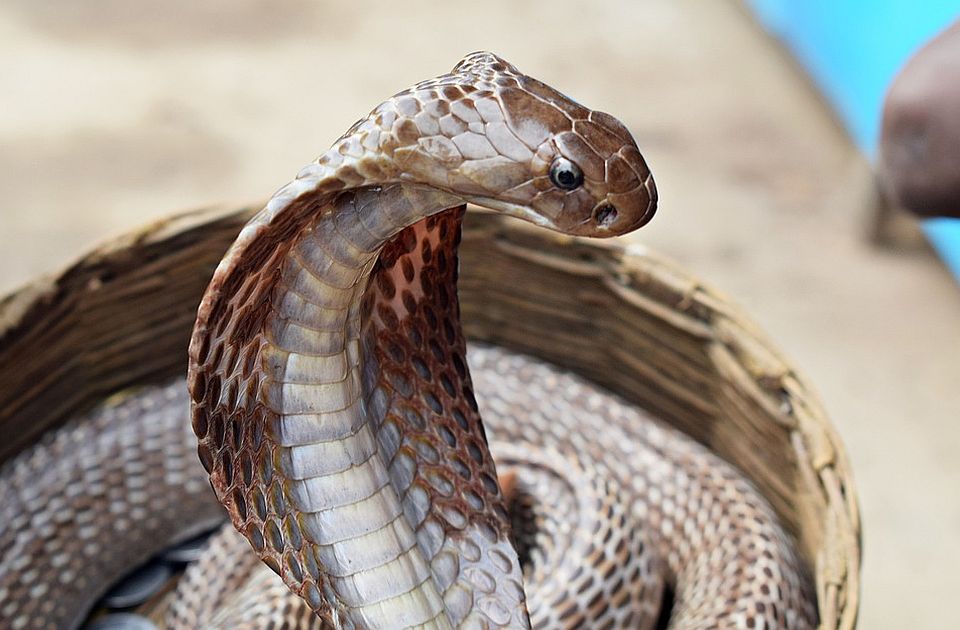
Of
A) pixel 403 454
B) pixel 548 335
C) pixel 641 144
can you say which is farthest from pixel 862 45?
pixel 403 454

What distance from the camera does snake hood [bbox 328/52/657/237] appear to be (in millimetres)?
577

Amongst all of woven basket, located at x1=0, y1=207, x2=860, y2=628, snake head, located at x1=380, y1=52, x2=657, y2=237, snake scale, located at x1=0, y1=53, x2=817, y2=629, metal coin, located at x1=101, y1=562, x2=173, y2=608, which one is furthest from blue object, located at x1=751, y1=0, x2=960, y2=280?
snake head, located at x1=380, y1=52, x2=657, y2=237

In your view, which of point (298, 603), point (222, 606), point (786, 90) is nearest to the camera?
point (298, 603)

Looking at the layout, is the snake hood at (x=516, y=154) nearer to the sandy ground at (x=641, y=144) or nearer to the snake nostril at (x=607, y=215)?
the snake nostril at (x=607, y=215)

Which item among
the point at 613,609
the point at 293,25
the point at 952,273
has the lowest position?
the point at 613,609

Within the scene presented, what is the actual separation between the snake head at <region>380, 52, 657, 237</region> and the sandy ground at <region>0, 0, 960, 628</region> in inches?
57.0

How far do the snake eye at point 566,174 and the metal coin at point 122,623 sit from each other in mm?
943

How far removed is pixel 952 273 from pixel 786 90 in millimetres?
832

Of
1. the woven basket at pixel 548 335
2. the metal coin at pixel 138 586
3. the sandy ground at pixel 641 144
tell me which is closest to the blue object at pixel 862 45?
the sandy ground at pixel 641 144

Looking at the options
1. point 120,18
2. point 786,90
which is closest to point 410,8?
point 120,18

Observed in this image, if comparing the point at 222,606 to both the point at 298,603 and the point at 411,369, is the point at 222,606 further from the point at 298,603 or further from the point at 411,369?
the point at 411,369

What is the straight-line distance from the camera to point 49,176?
2684mm

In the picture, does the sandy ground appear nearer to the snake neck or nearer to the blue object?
the blue object

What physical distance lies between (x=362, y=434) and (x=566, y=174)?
0.97 feet
